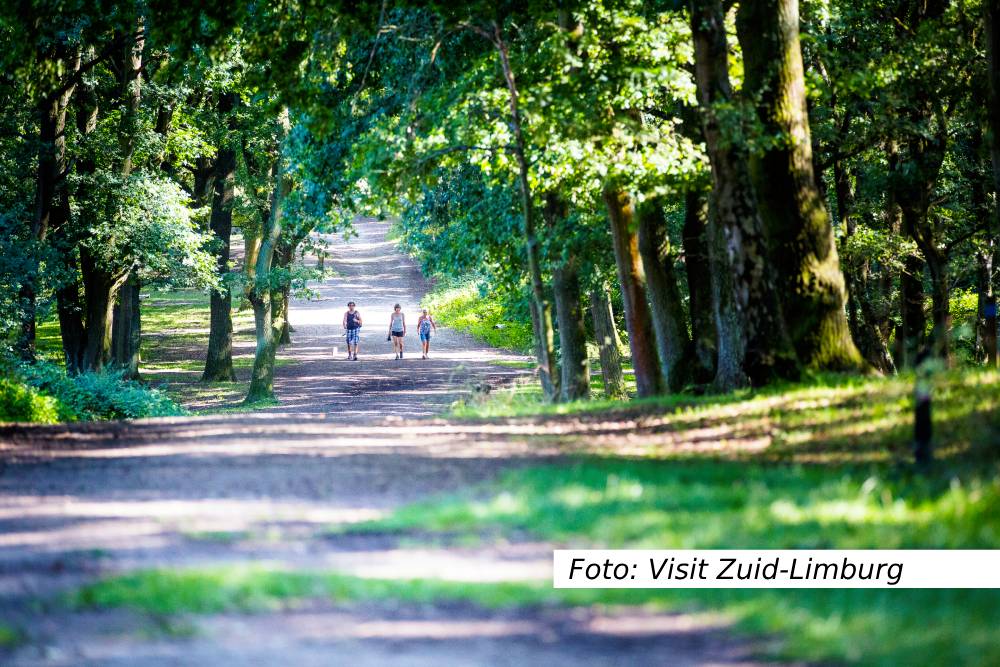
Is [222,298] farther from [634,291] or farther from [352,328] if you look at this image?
[634,291]

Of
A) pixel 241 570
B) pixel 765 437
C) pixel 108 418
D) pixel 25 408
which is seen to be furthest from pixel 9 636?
pixel 108 418

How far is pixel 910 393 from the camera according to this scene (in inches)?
416

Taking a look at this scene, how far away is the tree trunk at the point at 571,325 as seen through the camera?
72.9ft

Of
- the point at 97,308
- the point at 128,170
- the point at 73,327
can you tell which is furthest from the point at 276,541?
the point at 73,327

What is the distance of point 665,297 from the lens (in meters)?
19.5

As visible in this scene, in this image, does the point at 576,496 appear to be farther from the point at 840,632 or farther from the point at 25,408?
the point at 25,408

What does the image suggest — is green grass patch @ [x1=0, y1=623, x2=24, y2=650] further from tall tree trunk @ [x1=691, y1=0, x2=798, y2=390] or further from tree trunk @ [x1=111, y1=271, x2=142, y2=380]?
tree trunk @ [x1=111, y1=271, x2=142, y2=380]

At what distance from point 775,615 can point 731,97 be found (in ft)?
33.4

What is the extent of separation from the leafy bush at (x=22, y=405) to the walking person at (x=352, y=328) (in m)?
17.1

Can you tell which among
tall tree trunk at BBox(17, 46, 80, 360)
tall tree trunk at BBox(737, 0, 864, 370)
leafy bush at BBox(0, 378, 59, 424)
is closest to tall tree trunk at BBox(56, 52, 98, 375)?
tall tree trunk at BBox(17, 46, 80, 360)
